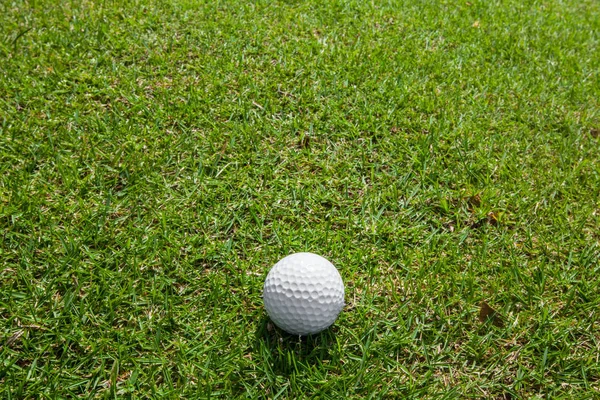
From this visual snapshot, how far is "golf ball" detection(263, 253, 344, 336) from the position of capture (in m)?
2.14

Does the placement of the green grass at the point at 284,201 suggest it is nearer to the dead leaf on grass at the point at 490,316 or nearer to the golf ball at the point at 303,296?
the dead leaf on grass at the point at 490,316

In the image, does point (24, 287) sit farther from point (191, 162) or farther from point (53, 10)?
point (53, 10)

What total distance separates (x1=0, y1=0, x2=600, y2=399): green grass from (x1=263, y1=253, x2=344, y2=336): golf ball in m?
0.14

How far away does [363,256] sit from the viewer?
8.59 ft

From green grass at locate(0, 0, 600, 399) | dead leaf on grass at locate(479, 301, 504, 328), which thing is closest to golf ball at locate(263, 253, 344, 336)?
green grass at locate(0, 0, 600, 399)

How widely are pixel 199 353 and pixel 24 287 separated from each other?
0.90 meters

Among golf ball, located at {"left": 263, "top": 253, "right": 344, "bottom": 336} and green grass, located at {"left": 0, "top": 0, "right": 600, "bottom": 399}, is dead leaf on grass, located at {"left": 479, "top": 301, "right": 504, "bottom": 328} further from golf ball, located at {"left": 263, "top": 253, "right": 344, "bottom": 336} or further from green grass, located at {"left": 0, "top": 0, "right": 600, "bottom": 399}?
golf ball, located at {"left": 263, "top": 253, "right": 344, "bottom": 336}

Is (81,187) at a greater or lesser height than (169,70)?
lesser

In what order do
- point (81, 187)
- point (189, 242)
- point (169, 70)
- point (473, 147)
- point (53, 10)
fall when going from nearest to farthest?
point (189, 242) < point (81, 187) < point (473, 147) < point (169, 70) < point (53, 10)

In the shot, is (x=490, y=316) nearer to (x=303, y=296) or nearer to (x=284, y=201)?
(x=303, y=296)

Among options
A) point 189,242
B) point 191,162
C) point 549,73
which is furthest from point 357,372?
point 549,73

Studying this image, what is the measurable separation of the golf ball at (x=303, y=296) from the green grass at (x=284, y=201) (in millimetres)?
139

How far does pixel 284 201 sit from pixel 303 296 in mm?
839

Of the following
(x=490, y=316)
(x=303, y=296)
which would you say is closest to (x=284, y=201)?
(x=303, y=296)
